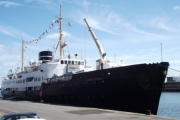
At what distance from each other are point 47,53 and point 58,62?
6366 mm

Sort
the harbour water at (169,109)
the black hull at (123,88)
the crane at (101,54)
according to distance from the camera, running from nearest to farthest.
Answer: the black hull at (123,88) → the harbour water at (169,109) → the crane at (101,54)

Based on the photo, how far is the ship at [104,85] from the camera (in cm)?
1761

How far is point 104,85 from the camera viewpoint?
20.1 metres

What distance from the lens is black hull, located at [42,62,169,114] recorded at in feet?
57.7

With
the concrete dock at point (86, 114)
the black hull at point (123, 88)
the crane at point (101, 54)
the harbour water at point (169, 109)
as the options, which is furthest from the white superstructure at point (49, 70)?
the harbour water at point (169, 109)

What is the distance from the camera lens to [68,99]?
968 inches

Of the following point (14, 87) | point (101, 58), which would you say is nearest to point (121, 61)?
point (101, 58)

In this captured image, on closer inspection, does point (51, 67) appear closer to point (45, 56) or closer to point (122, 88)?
point (45, 56)

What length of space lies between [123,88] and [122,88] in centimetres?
10

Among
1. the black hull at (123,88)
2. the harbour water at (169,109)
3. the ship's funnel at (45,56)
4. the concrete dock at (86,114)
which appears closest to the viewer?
the concrete dock at (86,114)

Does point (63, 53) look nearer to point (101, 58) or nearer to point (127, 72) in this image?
point (101, 58)

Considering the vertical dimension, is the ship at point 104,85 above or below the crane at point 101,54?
below

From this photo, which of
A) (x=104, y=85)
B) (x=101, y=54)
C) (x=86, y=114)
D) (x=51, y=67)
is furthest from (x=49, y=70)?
(x=86, y=114)

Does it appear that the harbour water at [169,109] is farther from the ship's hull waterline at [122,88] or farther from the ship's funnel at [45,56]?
the ship's funnel at [45,56]
